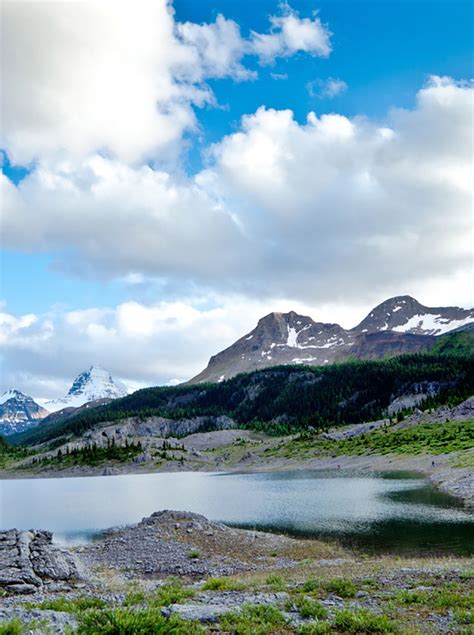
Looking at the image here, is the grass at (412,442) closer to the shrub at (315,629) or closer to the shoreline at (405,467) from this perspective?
the shoreline at (405,467)

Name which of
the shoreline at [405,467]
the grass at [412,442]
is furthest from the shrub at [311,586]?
the grass at [412,442]

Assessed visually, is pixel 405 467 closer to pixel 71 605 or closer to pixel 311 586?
pixel 311 586

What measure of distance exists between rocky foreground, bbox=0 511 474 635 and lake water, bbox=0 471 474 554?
24.3 ft

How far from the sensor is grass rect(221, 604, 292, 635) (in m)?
17.4

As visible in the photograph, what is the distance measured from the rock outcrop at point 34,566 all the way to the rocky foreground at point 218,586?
77 millimetres

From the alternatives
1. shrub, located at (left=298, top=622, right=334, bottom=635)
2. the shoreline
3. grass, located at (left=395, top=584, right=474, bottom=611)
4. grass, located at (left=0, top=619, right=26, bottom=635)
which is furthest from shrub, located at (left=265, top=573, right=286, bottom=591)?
the shoreline

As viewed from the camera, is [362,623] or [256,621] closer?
[362,623]

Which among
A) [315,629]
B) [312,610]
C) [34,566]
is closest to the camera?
[315,629]

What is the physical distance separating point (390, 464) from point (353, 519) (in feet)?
264

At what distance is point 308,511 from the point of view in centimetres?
6850

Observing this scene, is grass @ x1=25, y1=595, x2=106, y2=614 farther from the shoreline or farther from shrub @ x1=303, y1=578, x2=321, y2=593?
the shoreline

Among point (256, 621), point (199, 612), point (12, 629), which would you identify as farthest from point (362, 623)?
point (12, 629)

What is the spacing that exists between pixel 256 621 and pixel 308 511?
53.0 m

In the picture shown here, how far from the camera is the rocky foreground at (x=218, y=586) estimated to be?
17.8 m
